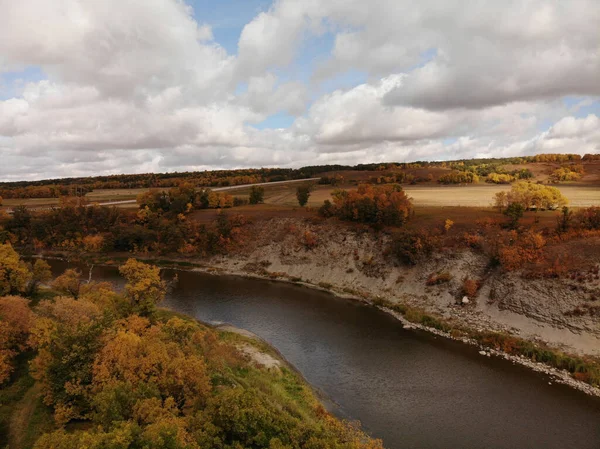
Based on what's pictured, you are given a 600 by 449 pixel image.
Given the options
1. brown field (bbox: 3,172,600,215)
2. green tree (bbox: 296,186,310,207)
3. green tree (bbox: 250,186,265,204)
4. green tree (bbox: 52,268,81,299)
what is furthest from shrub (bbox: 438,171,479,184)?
green tree (bbox: 52,268,81,299)

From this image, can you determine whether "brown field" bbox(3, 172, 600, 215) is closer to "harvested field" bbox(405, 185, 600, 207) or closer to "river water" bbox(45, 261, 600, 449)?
"harvested field" bbox(405, 185, 600, 207)

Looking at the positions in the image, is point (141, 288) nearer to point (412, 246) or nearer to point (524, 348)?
point (524, 348)

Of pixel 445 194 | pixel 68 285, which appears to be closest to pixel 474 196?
pixel 445 194

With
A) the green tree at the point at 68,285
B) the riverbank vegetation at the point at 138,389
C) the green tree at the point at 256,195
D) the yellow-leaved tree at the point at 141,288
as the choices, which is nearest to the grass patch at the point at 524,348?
the riverbank vegetation at the point at 138,389

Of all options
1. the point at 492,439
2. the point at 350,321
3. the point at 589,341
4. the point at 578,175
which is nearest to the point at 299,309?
the point at 350,321

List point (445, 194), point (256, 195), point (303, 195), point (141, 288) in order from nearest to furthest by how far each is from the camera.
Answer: point (141, 288) → point (303, 195) → point (445, 194) → point (256, 195)

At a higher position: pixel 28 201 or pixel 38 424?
pixel 28 201
